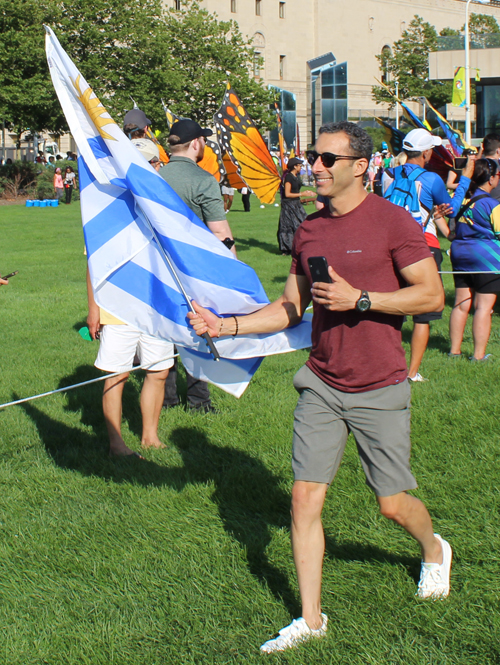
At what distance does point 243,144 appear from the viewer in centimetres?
1477

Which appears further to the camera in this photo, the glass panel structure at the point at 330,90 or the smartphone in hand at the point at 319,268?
the glass panel structure at the point at 330,90

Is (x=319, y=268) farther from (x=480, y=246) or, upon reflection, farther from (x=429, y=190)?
(x=480, y=246)

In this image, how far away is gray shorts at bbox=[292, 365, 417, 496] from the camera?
3.21 m

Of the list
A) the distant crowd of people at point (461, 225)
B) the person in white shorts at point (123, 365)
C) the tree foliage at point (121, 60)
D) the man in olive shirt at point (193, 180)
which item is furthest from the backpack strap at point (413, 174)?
the tree foliage at point (121, 60)

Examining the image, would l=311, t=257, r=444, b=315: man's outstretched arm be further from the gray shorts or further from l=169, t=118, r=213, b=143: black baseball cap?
l=169, t=118, r=213, b=143: black baseball cap

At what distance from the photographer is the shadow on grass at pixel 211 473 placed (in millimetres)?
3980

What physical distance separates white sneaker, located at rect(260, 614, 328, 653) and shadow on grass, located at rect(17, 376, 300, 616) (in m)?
0.25

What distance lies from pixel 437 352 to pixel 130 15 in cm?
4425

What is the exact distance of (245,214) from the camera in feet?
90.3

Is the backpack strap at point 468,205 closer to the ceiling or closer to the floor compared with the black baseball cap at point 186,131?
closer to the floor

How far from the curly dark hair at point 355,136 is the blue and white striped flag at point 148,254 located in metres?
1.04

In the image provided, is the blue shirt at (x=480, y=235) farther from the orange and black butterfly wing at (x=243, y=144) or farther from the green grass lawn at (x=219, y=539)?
the orange and black butterfly wing at (x=243, y=144)

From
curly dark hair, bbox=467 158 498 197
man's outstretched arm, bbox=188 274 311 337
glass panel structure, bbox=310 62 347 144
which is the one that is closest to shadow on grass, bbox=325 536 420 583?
man's outstretched arm, bbox=188 274 311 337

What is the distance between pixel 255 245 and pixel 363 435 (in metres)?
15.0
